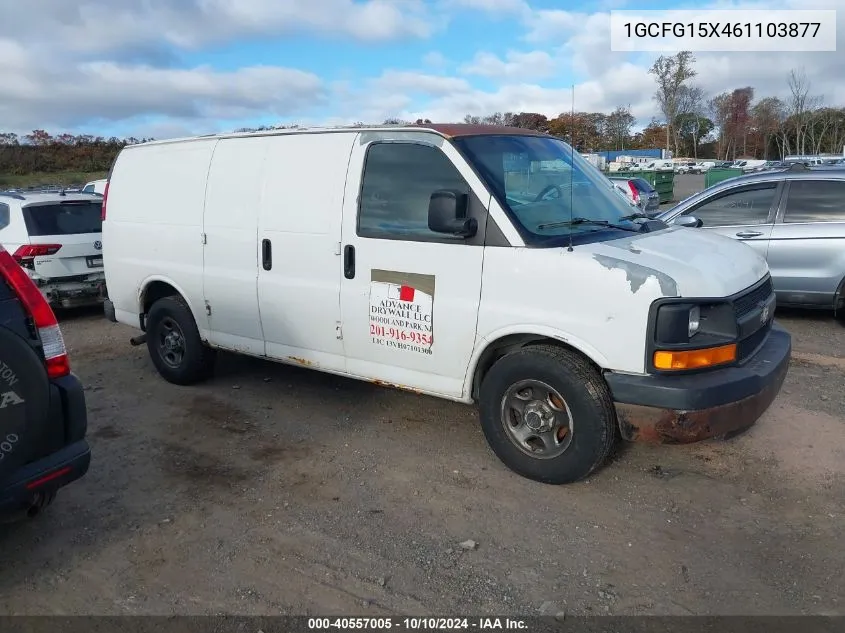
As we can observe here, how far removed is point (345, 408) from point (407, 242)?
1.72 meters

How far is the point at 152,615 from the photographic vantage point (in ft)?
9.94

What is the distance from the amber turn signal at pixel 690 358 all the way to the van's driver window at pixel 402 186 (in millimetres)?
1478

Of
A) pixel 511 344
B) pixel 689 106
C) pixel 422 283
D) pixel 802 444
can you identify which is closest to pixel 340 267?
pixel 422 283

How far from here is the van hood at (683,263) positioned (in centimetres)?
360

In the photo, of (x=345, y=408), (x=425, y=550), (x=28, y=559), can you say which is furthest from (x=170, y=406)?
(x=425, y=550)

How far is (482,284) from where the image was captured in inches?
162

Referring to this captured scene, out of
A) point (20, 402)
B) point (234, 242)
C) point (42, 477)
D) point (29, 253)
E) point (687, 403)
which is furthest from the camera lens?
point (29, 253)

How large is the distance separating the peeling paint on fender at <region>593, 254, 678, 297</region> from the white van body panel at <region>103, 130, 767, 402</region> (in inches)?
0.4

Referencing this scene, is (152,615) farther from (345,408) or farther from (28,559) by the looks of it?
(345,408)

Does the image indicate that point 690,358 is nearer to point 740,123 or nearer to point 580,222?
point 580,222

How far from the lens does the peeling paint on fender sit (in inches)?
140

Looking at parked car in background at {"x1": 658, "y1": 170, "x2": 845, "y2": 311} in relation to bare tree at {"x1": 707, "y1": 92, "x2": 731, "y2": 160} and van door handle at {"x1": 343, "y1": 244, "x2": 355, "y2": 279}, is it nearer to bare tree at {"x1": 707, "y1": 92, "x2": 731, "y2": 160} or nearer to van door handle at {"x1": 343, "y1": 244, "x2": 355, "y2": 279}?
van door handle at {"x1": 343, "y1": 244, "x2": 355, "y2": 279}

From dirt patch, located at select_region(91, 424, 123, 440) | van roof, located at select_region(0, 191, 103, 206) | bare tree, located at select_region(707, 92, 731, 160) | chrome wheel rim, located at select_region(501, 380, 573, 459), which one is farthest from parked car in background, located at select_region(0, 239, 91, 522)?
bare tree, located at select_region(707, 92, 731, 160)

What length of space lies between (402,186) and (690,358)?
2.08 meters
